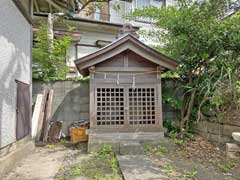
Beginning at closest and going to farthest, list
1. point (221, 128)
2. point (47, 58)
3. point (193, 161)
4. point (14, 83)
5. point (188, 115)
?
point (14, 83)
point (193, 161)
point (221, 128)
point (188, 115)
point (47, 58)

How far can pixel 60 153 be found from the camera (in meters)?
5.50

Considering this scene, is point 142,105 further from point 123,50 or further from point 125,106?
point 123,50

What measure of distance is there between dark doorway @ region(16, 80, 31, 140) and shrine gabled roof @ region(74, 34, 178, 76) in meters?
1.35

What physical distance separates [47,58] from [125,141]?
11.9ft

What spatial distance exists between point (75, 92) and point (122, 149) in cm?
256

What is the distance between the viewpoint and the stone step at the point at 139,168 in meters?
3.77

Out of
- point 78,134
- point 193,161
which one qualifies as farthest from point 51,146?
point 193,161

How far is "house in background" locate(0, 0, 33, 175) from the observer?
12.9 ft

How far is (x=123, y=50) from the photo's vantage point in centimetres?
594

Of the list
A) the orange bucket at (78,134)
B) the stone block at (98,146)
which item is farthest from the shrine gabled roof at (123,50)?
the stone block at (98,146)

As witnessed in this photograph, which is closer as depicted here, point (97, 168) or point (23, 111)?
point (97, 168)

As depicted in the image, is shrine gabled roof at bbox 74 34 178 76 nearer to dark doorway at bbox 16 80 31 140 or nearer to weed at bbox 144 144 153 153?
dark doorway at bbox 16 80 31 140

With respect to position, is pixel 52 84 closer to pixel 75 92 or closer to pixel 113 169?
pixel 75 92

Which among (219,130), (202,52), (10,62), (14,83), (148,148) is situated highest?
(202,52)
